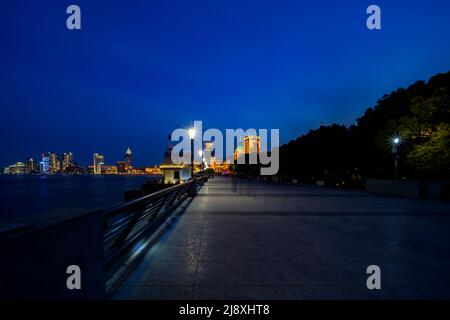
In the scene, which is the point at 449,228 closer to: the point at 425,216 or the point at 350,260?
the point at 425,216

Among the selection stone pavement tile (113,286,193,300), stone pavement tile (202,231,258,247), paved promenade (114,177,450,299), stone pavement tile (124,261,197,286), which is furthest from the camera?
stone pavement tile (202,231,258,247)

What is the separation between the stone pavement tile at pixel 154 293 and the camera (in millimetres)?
4129

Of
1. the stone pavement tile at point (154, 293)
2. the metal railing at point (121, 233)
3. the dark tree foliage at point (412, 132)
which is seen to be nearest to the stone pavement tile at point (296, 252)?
the stone pavement tile at point (154, 293)

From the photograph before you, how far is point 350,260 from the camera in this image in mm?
5820

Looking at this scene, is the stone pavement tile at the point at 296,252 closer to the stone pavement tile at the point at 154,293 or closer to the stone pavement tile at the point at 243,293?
the stone pavement tile at the point at 243,293

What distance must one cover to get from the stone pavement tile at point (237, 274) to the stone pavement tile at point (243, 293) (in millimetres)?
149

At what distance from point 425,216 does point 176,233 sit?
9.53 metres

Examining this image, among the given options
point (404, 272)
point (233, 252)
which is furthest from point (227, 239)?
point (404, 272)

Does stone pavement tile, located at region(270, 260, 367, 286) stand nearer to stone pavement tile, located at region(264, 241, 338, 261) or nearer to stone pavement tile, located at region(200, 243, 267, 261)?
stone pavement tile, located at region(264, 241, 338, 261)

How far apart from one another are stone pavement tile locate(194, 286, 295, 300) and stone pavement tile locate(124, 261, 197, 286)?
1.32 feet

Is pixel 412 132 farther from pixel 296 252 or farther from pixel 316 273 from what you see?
pixel 316 273

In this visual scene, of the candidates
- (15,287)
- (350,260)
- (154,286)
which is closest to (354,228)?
(350,260)

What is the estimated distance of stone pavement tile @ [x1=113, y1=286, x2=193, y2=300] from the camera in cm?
413

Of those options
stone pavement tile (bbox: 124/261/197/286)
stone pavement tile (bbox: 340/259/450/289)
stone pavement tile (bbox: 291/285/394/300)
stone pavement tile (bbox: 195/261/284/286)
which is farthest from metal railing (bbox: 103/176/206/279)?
stone pavement tile (bbox: 340/259/450/289)
